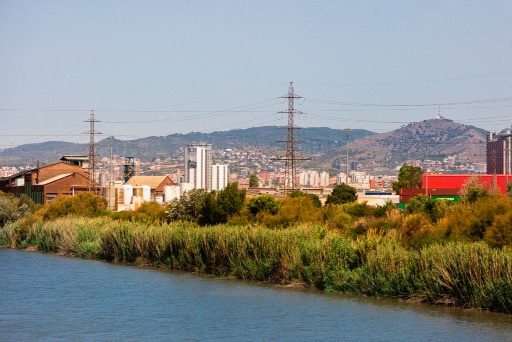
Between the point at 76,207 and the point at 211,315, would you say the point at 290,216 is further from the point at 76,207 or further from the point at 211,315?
the point at 76,207

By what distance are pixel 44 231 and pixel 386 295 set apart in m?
40.1

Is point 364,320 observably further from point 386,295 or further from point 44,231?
point 44,231

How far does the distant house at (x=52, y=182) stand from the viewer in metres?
111

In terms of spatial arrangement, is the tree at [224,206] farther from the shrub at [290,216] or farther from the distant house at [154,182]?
the distant house at [154,182]

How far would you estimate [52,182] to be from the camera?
111312mm

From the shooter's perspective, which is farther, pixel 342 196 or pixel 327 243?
pixel 342 196

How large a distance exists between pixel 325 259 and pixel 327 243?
0.81 m

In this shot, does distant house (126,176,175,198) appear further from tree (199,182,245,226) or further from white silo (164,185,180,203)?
tree (199,182,245,226)

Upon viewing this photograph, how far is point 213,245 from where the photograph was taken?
50.2 m

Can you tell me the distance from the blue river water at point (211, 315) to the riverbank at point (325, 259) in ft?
2.75

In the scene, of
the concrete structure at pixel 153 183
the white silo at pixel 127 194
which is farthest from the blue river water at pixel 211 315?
the concrete structure at pixel 153 183

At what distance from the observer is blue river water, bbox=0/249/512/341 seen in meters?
31.7

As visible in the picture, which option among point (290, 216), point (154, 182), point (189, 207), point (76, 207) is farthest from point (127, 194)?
point (290, 216)

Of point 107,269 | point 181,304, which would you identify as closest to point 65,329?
point 181,304
